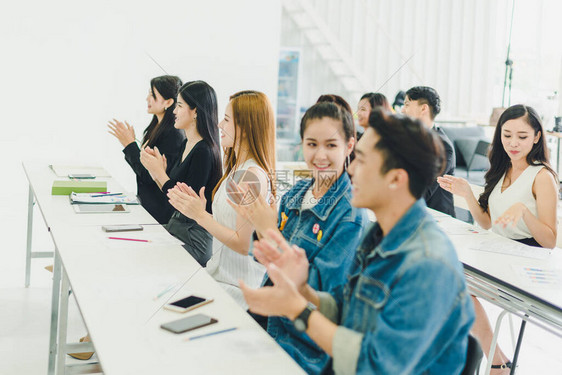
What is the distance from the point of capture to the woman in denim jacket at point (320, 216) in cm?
155

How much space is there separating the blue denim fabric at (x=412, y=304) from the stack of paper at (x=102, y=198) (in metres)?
1.96

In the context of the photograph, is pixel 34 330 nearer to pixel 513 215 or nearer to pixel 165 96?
pixel 165 96

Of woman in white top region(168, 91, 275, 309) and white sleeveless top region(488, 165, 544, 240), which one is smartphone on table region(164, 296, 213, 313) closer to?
woman in white top region(168, 91, 275, 309)

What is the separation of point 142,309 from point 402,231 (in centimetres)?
76

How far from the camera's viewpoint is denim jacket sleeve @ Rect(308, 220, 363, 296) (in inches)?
60.8

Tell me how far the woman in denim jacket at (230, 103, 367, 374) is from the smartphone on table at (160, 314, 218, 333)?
221mm

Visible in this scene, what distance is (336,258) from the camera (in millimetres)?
1561

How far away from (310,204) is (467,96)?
8262 mm

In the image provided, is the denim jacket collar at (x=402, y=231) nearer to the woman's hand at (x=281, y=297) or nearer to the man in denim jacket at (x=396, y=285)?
the man in denim jacket at (x=396, y=285)

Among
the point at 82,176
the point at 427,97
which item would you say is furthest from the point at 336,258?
the point at 82,176

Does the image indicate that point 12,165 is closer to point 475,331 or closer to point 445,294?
point 475,331

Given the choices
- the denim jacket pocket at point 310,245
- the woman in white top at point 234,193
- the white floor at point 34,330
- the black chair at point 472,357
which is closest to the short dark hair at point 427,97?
the white floor at point 34,330

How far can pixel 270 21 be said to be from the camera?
18.6ft

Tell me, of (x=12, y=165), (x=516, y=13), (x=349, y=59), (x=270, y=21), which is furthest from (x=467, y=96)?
(x=12, y=165)
